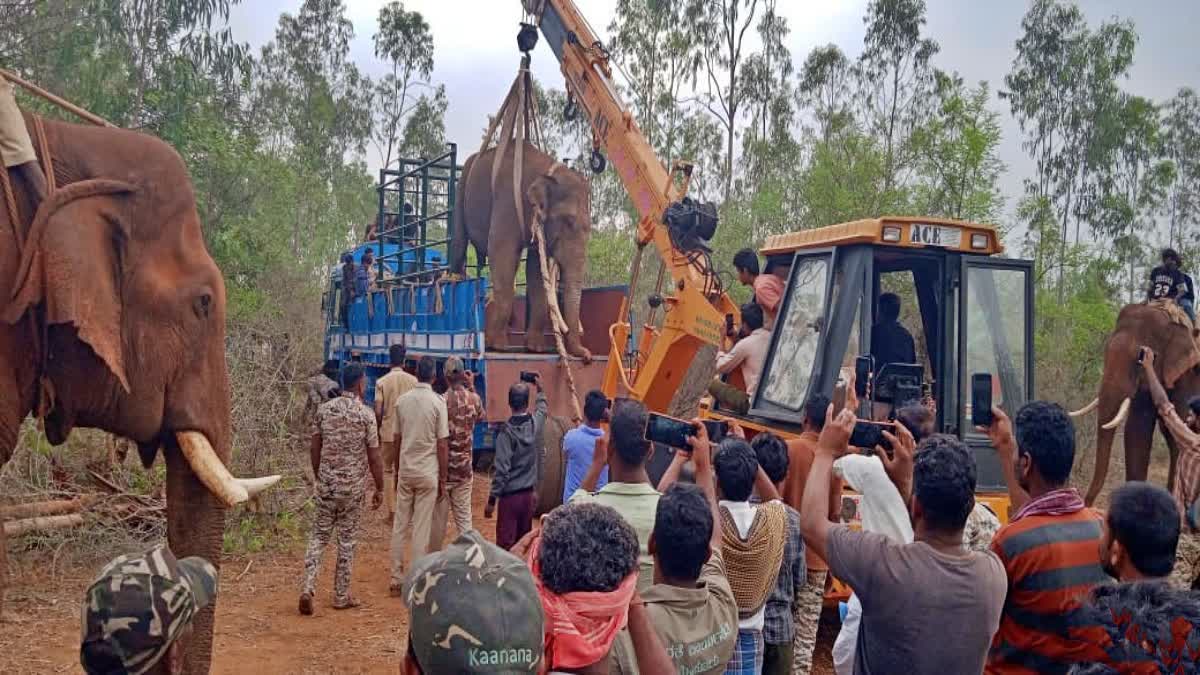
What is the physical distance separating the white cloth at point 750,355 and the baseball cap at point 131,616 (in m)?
4.55

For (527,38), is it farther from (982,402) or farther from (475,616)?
(475,616)

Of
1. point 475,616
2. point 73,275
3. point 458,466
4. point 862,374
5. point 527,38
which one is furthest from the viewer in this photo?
point 527,38

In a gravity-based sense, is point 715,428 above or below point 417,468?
above

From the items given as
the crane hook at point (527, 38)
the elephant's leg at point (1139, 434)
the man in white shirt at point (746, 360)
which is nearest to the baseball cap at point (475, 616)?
the man in white shirt at point (746, 360)

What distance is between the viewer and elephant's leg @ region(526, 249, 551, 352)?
37.2 feet

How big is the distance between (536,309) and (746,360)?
568 centimetres

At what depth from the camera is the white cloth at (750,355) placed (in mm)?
6180

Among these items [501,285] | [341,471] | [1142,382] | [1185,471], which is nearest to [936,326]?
[1185,471]

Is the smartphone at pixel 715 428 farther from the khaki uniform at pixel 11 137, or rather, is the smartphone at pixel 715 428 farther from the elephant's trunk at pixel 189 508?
the khaki uniform at pixel 11 137

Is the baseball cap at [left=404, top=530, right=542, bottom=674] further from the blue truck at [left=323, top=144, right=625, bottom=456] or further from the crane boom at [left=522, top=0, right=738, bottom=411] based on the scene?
the blue truck at [left=323, top=144, right=625, bottom=456]

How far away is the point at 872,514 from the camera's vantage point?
3652 millimetres

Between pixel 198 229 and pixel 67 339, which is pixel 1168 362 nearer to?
pixel 198 229

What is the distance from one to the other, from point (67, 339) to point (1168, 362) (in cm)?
713

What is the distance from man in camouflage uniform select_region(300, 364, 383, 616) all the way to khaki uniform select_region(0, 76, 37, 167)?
3310 millimetres
